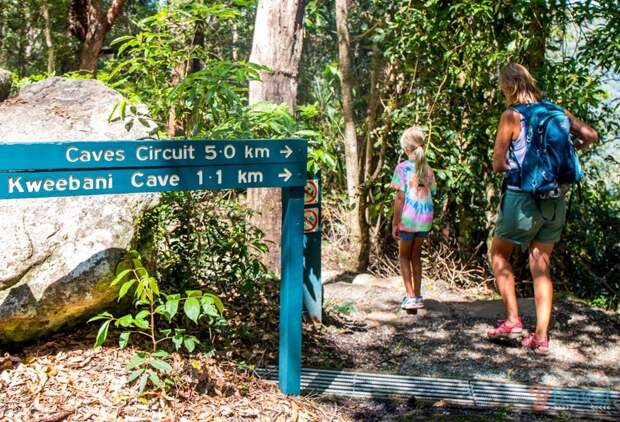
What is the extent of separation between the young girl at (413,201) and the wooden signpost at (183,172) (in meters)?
1.97

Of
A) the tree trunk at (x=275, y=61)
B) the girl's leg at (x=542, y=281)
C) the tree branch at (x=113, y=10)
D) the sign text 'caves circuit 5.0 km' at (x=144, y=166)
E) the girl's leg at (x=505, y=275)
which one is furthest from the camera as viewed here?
the tree branch at (x=113, y=10)

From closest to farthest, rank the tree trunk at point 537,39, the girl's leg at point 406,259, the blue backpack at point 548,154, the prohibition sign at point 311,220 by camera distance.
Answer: the blue backpack at point 548,154 < the prohibition sign at point 311,220 < the girl's leg at point 406,259 < the tree trunk at point 537,39

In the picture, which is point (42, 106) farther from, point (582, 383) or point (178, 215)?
point (582, 383)

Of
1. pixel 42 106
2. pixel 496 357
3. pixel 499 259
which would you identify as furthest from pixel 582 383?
pixel 42 106

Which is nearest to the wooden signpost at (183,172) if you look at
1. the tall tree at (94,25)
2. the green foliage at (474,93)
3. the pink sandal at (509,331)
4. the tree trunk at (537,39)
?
the pink sandal at (509,331)

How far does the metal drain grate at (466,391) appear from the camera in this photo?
4.34 metres

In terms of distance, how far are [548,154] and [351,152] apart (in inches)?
161

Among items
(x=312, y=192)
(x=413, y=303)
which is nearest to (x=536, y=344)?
(x=413, y=303)

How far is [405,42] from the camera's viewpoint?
7543mm

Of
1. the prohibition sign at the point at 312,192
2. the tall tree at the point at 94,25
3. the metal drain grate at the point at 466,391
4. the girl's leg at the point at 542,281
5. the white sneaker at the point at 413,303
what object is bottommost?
the metal drain grate at the point at 466,391

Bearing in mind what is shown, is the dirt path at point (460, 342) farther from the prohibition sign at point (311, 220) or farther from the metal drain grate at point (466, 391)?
the prohibition sign at point (311, 220)

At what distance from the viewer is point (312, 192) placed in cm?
546

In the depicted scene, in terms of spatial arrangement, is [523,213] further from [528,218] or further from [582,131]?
[582,131]

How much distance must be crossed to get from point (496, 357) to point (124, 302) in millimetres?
2635
